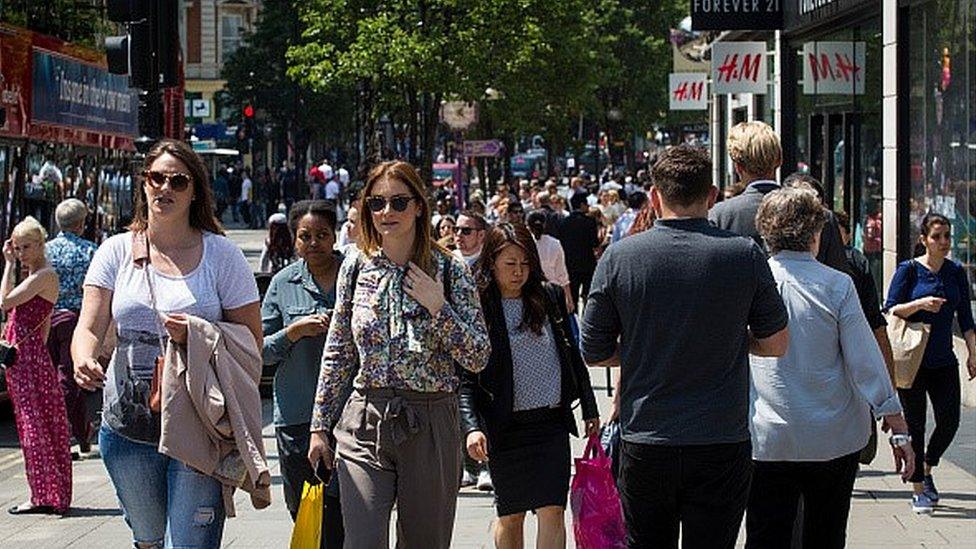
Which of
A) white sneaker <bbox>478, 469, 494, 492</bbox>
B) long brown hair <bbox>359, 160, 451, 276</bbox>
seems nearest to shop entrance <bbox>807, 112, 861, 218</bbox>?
white sneaker <bbox>478, 469, 494, 492</bbox>

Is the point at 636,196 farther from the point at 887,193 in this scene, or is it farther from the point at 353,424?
the point at 353,424

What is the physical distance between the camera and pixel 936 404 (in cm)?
1096

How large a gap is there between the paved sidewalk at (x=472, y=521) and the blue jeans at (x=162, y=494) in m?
3.63

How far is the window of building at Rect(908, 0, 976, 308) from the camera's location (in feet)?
52.7

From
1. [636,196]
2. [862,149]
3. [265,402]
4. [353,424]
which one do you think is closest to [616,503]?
[353,424]

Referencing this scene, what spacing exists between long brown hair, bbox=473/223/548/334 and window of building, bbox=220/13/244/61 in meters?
86.1

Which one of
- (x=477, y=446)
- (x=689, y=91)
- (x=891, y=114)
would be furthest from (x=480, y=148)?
(x=477, y=446)

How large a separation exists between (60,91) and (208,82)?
7484 cm

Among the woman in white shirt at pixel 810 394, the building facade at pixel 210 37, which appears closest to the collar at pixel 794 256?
the woman in white shirt at pixel 810 394

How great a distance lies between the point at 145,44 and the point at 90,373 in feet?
25.2

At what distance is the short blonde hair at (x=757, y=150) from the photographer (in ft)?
27.4

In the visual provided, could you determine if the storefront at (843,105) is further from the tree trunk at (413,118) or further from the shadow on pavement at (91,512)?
the tree trunk at (413,118)

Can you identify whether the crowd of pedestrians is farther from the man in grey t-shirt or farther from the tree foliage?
the tree foliage

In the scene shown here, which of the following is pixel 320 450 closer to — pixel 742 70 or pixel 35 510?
pixel 35 510
